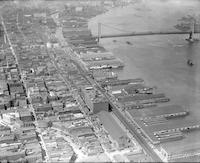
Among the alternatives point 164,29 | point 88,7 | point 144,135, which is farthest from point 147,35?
point 144,135

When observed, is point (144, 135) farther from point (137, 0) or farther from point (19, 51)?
point (137, 0)

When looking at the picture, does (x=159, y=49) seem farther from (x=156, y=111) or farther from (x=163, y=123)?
(x=163, y=123)

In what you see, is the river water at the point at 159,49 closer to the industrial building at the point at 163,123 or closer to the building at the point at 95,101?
the industrial building at the point at 163,123

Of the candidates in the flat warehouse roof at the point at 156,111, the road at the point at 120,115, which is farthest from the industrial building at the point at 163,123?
the road at the point at 120,115

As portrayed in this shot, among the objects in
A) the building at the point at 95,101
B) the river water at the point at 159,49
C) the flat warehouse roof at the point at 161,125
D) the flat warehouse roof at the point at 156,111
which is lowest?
the flat warehouse roof at the point at 161,125

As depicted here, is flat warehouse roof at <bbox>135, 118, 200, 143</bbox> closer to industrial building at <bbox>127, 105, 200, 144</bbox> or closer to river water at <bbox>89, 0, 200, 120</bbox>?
industrial building at <bbox>127, 105, 200, 144</bbox>

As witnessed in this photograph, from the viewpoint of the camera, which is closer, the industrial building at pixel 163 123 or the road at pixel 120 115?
the road at pixel 120 115

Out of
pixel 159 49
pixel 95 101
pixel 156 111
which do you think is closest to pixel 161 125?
pixel 156 111

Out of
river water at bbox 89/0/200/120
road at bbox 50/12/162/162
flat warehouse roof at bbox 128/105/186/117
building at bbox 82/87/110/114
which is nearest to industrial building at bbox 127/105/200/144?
flat warehouse roof at bbox 128/105/186/117
